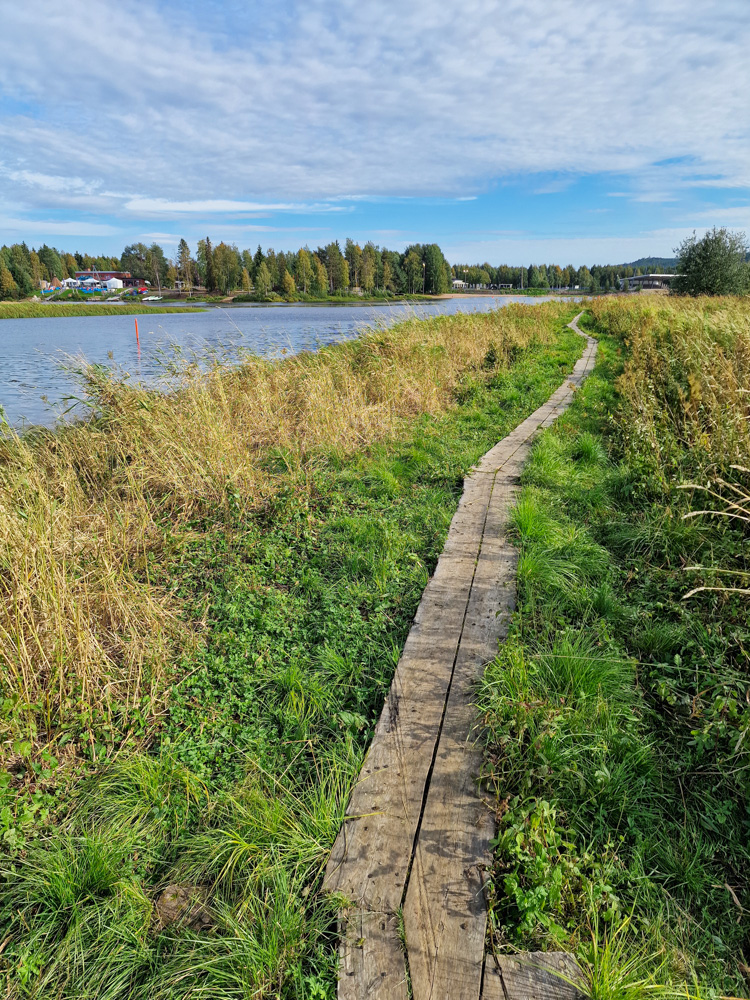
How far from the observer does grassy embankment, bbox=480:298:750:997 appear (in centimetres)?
172

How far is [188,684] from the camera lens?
3.01 metres

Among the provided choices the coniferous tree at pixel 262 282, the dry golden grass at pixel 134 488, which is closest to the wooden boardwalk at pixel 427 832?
the dry golden grass at pixel 134 488

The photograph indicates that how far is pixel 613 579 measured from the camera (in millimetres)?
3621

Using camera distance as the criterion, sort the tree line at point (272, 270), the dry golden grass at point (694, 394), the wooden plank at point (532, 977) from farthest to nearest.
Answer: the tree line at point (272, 270) → the dry golden grass at point (694, 394) → the wooden plank at point (532, 977)

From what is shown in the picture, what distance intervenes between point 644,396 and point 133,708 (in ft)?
22.2

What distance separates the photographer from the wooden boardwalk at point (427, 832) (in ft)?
5.19

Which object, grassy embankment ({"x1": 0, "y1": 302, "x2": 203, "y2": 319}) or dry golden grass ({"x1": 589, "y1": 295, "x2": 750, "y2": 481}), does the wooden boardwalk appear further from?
grassy embankment ({"x1": 0, "y1": 302, "x2": 203, "y2": 319})

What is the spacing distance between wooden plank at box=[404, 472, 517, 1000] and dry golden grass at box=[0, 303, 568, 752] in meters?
1.63

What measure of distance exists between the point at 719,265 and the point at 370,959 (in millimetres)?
33900

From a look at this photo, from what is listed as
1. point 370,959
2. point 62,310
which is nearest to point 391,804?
point 370,959

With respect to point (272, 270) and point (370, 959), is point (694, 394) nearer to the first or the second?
point (370, 959)

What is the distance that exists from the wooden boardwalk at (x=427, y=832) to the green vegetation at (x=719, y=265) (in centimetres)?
3030

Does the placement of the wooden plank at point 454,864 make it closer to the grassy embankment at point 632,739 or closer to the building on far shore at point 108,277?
the grassy embankment at point 632,739

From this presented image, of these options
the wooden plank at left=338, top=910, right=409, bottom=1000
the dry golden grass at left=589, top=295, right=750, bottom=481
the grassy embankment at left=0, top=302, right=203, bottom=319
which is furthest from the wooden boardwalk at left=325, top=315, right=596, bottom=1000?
the grassy embankment at left=0, top=302, right=203, bottom=319
